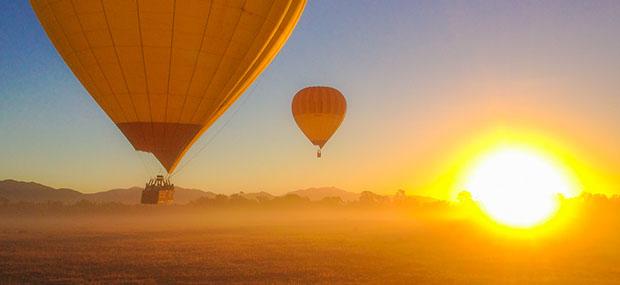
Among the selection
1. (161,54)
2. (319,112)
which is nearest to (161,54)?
(161,54)

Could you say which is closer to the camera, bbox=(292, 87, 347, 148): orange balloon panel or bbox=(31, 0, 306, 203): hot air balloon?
bbox=(31, 0, 306, 203): hot air balloon

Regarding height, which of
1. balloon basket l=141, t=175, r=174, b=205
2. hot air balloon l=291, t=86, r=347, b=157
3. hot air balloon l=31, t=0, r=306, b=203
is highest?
hot air balloon l=291, t=86, r=347, b=157

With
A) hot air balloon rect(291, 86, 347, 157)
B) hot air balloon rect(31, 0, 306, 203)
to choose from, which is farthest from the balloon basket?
hot air balloon rect(291, 86, 347, 157)

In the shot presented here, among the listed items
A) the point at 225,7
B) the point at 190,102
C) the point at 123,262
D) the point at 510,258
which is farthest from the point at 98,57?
the point at 510,258

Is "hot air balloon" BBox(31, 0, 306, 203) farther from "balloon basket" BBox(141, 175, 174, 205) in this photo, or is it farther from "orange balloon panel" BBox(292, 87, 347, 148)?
"orange balloon panel" BBox(292, 87, 347, 148)

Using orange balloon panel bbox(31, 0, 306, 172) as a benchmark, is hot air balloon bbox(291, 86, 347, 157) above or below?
above

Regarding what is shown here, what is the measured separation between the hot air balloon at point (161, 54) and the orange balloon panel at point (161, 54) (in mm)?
41

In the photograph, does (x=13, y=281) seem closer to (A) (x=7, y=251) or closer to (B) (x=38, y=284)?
(B) (x=38, y=284)

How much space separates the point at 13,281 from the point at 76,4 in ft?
38.6

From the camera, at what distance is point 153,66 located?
874 inches

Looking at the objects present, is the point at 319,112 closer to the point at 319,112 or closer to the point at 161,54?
the point at 319,112

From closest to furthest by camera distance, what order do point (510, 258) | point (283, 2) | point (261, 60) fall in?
point (283, 2) → point (261, 60) → point (510, 258)

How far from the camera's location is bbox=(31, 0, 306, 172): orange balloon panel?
21453 millimetres

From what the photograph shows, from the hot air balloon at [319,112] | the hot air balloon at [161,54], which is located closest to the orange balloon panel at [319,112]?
the hot air balloon at [319,112]
